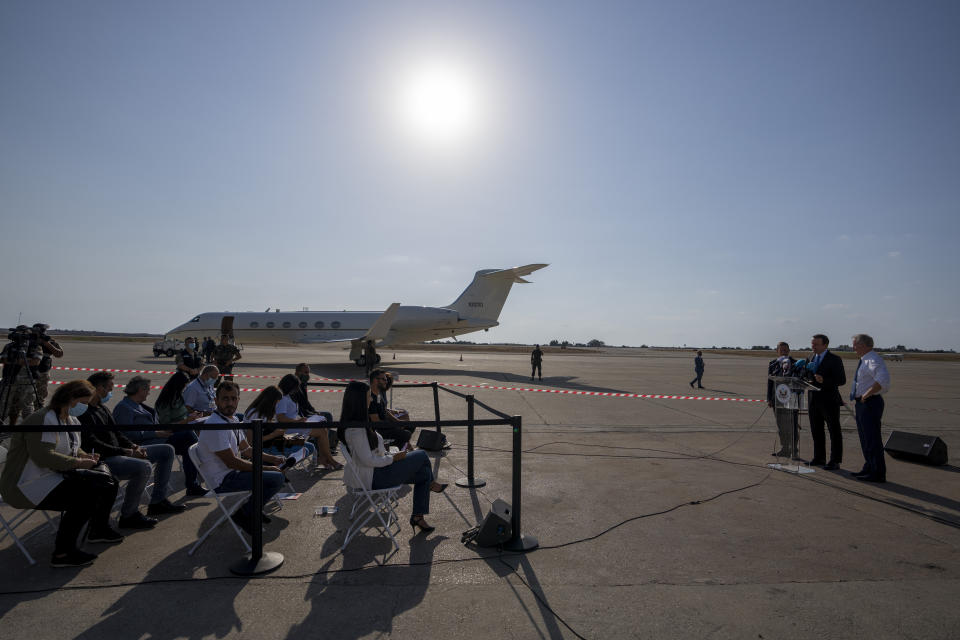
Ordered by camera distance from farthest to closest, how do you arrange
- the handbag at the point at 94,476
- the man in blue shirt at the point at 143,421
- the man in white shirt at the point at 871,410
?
the man in white shirt at the point at 871,410
the man in blue shirt at the point at 143,421
the handbag at the point at 94,476

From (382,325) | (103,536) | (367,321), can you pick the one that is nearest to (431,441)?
(103,536)

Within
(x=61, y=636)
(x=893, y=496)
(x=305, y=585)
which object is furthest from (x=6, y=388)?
(x=893, y=496)

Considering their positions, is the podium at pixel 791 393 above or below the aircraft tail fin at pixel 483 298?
below

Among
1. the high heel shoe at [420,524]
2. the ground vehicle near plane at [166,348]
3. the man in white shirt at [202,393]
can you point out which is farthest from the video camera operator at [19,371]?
the ground vehicle near plane at [166,348]

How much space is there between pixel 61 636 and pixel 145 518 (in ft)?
6.29

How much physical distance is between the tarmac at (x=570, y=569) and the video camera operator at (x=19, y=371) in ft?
14.0

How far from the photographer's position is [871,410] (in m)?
6.39

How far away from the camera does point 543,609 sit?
3.26 metres

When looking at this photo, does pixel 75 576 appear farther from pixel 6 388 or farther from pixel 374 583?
pixel 6 388

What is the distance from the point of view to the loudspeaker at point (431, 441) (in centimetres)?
757

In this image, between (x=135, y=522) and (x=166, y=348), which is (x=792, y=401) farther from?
(x=166, y=348)

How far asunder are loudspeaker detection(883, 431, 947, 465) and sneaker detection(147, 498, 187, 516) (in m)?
9.67

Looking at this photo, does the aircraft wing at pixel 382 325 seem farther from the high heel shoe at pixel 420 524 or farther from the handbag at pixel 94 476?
the handbag at pixel 94 476

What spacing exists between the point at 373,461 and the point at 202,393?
3.57 meters
